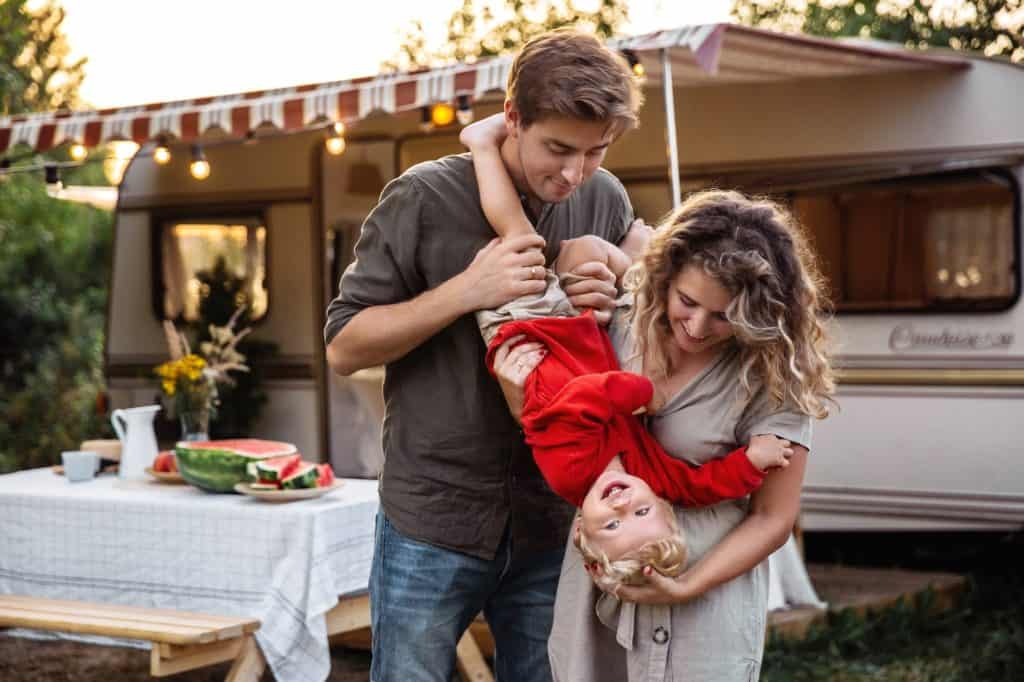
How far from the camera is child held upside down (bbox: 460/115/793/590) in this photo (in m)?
2.20

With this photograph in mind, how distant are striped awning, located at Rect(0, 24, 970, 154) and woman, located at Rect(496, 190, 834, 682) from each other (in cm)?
317

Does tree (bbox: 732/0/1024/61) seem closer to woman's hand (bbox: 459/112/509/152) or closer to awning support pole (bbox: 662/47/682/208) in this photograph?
awning support pole (bbox: 662/47/682/208)

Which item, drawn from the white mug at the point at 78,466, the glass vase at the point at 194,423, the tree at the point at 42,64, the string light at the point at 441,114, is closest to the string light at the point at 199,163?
the string light at the point at 441,114

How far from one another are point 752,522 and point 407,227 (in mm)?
787

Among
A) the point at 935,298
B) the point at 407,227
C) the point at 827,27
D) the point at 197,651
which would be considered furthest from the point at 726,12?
the point at 407,227

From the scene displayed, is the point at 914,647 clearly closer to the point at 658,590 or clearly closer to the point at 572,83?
the point at 658,590

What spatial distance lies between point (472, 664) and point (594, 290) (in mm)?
2501

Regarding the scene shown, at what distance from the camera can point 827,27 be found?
1423 centimetres

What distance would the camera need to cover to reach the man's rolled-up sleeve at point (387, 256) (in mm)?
2445

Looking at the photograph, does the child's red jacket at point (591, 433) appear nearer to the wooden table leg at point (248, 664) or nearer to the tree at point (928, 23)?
the wooden table leg at point (248, 664)

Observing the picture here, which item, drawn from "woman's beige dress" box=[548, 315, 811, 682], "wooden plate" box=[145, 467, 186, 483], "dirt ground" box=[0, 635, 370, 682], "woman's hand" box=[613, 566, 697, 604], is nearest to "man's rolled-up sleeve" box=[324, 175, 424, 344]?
"woman's beige dress" box=[548, 315, 811, 682]

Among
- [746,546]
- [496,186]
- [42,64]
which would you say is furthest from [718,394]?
[42,64]

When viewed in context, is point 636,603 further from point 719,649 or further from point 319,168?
point 319,168

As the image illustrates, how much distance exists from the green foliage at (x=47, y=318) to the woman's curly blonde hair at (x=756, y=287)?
35.9ft
